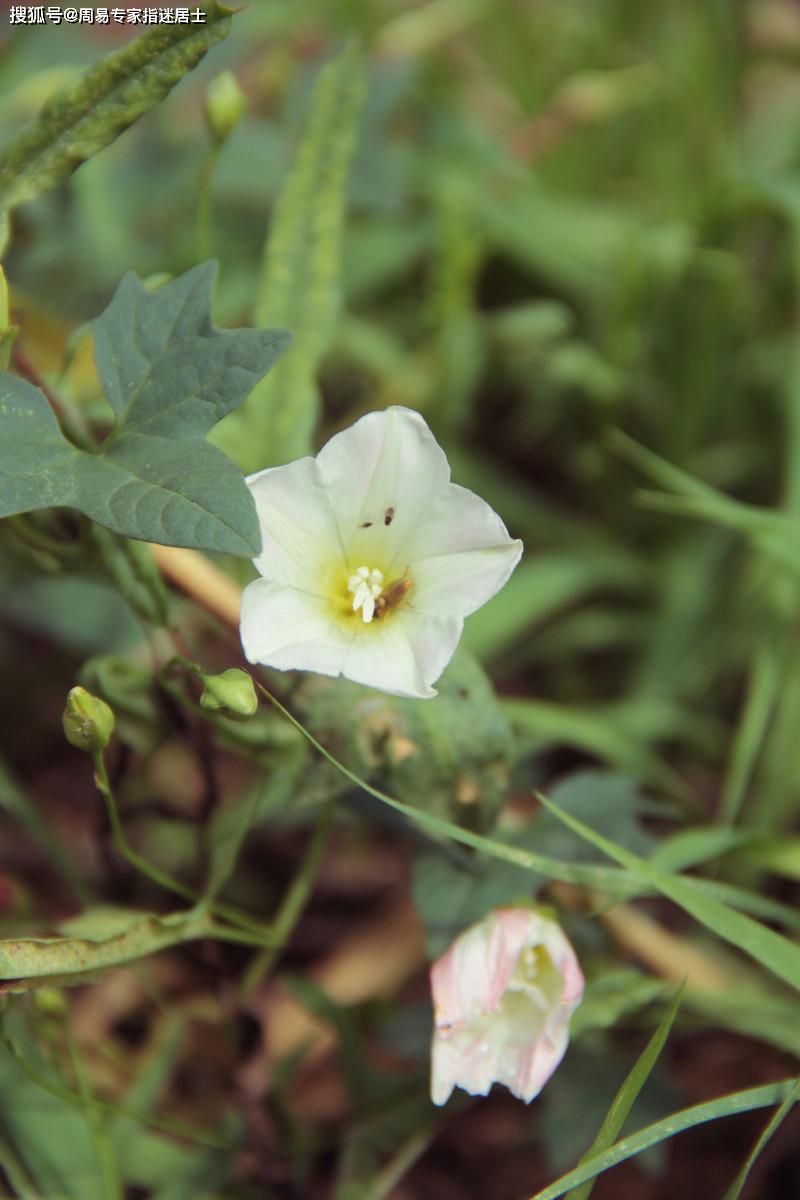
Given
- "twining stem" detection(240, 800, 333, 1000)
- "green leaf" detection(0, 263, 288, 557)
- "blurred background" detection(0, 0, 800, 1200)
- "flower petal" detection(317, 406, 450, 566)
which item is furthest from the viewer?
"blurred background" detection(0, 0, 800, 1200)

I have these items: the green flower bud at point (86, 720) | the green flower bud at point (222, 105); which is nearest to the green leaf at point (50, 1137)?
the green flower bud at point (86, 720)

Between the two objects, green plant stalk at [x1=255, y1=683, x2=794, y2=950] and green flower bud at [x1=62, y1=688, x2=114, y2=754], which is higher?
green flower bud at [x1=62, y1=688, x2=114, y2=754]

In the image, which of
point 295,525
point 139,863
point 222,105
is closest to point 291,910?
point 139,863

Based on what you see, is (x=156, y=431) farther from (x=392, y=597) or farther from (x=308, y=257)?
(x=308, y=257)

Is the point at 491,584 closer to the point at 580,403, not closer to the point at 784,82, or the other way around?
the point at 580,403

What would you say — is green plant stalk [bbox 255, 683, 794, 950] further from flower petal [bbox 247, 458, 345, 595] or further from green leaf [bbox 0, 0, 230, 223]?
green leaf [bbox 0, 0, 230, 223]

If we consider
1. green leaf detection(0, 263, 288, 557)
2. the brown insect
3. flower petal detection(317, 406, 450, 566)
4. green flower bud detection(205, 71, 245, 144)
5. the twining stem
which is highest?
green flower bud detection(205, 71, 245, 144)

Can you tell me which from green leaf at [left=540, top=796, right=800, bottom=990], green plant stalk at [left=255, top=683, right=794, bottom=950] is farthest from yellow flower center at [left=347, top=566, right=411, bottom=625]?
green leaf at [left=540, top=796, right=800, bottom=990]
